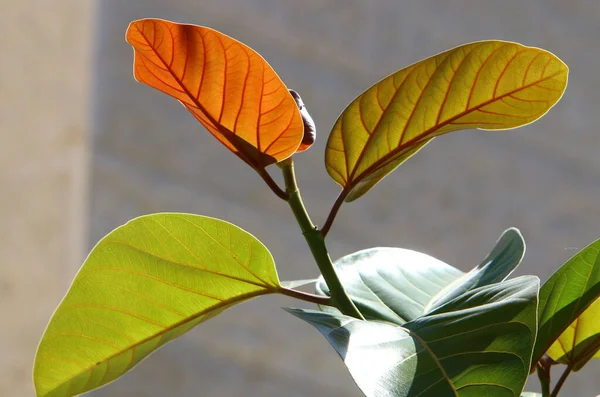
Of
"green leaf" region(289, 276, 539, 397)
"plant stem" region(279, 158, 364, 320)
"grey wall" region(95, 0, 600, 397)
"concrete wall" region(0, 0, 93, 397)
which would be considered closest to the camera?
"green leaf" region(289, 276, 539, 397)

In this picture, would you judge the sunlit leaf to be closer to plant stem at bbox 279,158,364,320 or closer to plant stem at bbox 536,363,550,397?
plant stem at bbox 279,158,364,320

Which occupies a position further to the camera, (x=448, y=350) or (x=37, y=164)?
(x=37, y=164)

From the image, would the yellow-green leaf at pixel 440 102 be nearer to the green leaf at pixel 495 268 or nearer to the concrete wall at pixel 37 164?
the green leaf at pixel 495 268

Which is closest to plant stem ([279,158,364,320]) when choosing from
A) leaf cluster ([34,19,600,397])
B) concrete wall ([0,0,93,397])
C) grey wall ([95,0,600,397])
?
leaf cluster ([34,19,600,397])

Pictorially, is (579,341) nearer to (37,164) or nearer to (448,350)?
(448,350)

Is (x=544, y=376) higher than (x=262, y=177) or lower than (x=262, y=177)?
lower

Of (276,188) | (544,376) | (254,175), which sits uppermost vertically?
(276,188)

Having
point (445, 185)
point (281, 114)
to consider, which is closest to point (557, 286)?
point (281, 114)

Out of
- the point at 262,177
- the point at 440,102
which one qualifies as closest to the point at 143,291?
the point at 262,177
